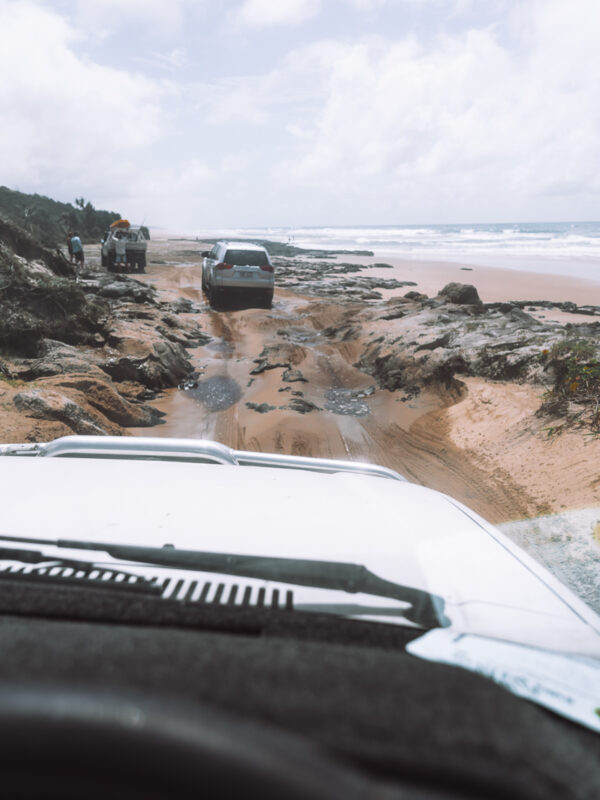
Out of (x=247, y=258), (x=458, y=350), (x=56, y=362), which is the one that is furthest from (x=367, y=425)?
(x=247, y=258)

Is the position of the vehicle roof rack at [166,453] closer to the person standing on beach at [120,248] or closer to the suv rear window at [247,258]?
the suv rear window at [247,258]

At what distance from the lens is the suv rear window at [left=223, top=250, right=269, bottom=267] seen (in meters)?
15.4

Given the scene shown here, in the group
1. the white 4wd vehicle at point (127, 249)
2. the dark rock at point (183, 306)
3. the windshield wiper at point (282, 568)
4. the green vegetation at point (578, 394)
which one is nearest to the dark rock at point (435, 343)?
the green vegetation at point (578, 394)

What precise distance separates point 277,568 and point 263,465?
134 centimetres

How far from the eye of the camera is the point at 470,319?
449 inches

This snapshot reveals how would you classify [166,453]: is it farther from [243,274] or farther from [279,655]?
[243,274]

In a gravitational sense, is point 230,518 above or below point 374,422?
above

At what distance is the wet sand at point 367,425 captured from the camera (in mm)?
5391

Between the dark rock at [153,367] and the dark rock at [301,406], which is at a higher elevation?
the dark rock at [153,367]

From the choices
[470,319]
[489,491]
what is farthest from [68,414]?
[470,319]

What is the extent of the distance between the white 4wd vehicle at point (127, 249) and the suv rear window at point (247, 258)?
33.2 feet

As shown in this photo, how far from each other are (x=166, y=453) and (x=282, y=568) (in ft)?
4.57

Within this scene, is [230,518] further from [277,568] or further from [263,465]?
[263,465]

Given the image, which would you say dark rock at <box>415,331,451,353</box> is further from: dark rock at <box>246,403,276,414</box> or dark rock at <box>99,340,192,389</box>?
dark rock at <box>99,340,192,389</box>
